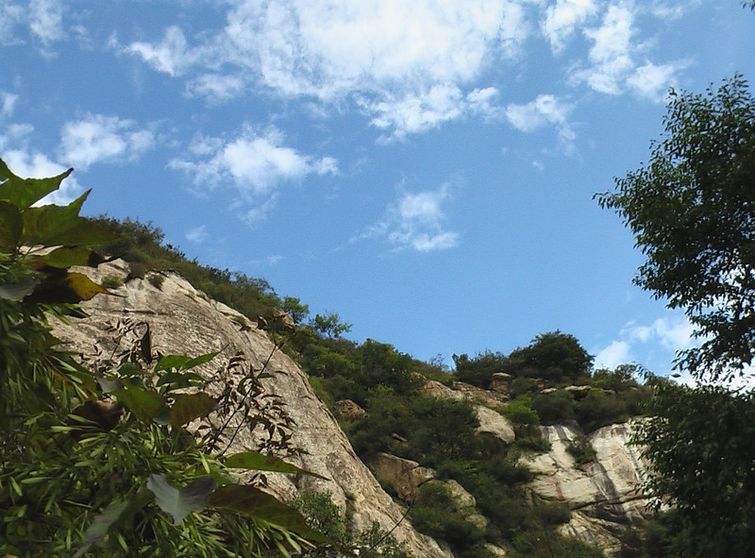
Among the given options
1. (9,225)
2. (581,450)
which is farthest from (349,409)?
(9,225)

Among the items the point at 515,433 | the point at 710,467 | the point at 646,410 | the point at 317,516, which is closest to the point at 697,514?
the point at 710,467

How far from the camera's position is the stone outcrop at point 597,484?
22094mm

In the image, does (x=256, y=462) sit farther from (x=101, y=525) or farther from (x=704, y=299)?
(x=704, y=299)

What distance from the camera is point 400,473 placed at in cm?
2205

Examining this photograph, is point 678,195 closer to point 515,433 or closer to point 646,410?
point 646,410

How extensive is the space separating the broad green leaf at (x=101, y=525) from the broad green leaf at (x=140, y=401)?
0.46 feet

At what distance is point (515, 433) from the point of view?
2734 cm

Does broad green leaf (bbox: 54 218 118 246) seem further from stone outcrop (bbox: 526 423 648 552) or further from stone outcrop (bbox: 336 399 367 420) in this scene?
stone outcrop (bbox: 336 399 367 420)

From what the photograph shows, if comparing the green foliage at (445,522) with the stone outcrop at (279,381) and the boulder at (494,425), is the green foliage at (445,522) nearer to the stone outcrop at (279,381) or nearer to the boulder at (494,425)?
the stone outcrop at (279,381)

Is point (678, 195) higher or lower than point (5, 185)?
higher

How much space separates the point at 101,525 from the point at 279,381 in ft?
40.8

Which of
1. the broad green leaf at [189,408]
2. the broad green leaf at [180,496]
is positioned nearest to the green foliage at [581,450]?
the broad green leaf at [189,408]

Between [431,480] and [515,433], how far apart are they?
22.6ft

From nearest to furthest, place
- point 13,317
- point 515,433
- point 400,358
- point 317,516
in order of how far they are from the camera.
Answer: point 13,317
point 317,516
point 515,433
point 400,358
